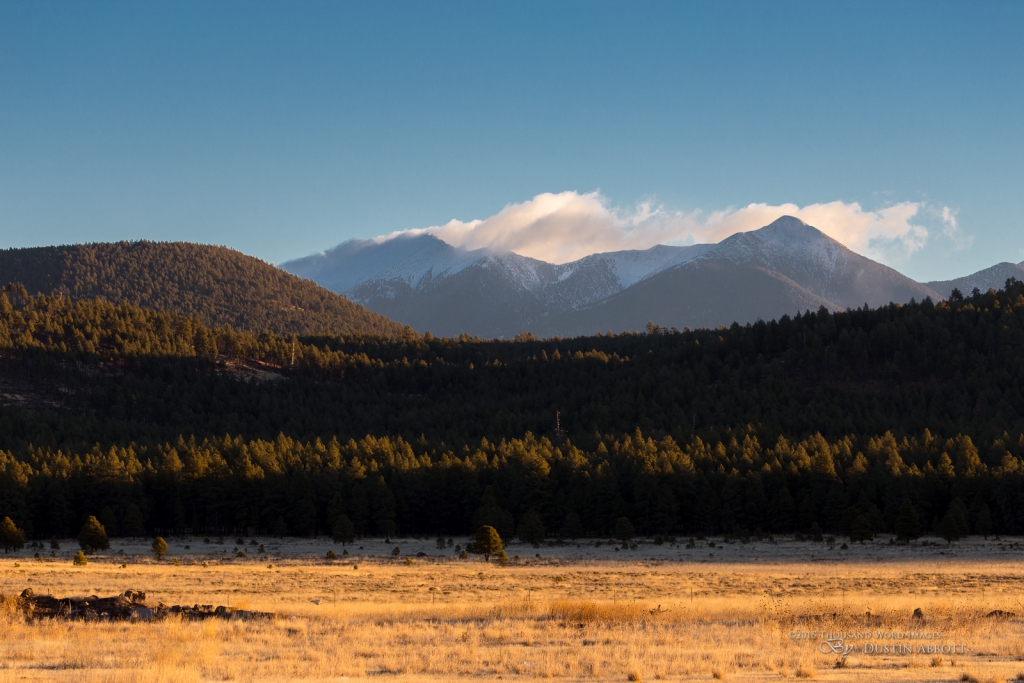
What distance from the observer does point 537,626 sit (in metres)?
29.7

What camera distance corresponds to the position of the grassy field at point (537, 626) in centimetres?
2125

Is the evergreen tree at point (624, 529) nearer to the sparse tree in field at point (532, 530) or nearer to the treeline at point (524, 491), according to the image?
the treeline at point (524, 491)

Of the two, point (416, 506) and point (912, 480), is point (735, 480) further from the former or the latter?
point (416, 506)

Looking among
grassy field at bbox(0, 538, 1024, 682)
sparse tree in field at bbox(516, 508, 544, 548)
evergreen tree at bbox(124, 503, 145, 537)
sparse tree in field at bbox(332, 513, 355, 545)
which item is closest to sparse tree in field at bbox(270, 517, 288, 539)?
sparse tree in field at bbox(332, 513, 355, 545)

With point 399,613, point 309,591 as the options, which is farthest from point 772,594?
point 309,591

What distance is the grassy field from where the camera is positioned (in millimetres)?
21250

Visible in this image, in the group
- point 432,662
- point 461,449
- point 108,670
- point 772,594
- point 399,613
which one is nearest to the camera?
point 108,670

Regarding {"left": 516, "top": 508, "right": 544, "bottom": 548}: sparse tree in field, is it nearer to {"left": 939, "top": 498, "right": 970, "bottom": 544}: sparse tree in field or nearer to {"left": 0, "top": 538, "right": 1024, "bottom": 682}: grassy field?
{"left": 0, "top": 538, "right": 1024, "bottom": 682}: grassy field

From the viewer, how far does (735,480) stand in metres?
109

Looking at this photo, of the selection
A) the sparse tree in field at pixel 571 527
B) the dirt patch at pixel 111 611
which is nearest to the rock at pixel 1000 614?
the dirt patch at pixel 111 611

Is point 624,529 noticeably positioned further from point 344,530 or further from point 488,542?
point 344,530

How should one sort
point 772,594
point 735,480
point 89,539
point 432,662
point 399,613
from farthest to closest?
point 735,480, point 89,539, point 772,594, point 399,613, point 432,662

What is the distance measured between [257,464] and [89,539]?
38.3 m

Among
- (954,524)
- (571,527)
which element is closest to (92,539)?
(571,527)
